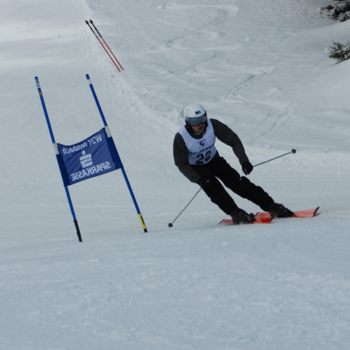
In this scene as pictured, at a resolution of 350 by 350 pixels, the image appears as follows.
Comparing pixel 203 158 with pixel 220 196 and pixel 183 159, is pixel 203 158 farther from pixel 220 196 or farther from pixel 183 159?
pixel 220 196

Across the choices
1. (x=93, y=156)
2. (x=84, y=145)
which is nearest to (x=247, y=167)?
(x=93, y=156)

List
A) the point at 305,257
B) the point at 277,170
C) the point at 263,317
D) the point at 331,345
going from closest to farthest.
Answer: the point at 331,345, the point at 263,317, the point at 305,257, the point at 277,170

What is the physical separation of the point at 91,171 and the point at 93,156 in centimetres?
17

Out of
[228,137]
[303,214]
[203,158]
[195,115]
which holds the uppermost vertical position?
[195,115]

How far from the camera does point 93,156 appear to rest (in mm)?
5176

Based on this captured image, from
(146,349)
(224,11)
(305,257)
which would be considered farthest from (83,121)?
(224,11)

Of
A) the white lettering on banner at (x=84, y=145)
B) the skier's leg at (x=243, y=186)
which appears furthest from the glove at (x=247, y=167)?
the white lettering on banner at (x=84, y=145)

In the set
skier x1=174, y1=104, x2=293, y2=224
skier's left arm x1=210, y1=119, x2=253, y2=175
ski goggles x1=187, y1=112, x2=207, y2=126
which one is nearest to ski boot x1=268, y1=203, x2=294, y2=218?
skier x1=174, y1=104, x2=293, y2=224

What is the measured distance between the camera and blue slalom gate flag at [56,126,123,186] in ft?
16.9

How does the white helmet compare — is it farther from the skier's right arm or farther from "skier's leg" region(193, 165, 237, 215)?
"skier's leg" region(193, 165, 237, 215)

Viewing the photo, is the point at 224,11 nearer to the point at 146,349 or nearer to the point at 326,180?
the point at 326,180

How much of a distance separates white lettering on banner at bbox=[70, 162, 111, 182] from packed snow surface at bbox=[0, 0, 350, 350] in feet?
2.33

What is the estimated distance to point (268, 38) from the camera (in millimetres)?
18219

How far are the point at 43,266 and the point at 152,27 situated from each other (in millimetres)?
19205
